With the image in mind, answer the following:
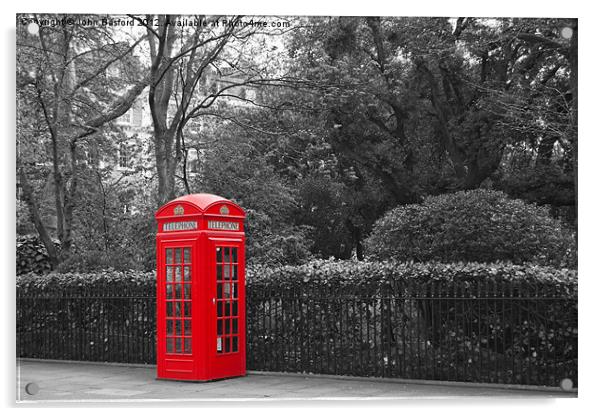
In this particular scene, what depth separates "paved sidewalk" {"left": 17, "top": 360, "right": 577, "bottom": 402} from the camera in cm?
877

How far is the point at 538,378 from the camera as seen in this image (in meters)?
8.80

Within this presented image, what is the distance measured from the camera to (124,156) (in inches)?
624

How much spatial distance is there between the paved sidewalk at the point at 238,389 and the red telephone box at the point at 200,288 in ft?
0.83

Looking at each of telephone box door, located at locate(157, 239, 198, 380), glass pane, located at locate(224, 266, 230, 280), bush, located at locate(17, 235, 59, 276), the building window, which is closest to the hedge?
glass pane, located at locate(224, 266, 230, 280)

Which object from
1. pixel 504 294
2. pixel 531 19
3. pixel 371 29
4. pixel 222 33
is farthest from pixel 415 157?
pixel 504 294

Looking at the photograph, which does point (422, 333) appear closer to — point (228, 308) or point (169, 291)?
point (228, 308)

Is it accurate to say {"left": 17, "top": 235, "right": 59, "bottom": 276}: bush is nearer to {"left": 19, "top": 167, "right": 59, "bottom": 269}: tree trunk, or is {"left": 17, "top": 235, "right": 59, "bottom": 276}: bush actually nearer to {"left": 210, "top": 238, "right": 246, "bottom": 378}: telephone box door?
{"left": 19, "top": 167, "right": 59, "bottom": 269}: tree trunk

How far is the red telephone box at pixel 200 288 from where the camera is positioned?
9477 millimetres

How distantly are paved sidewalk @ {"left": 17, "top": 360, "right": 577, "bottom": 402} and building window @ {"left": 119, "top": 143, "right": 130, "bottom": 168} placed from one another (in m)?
6.08

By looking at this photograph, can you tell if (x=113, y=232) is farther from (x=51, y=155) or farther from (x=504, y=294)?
(x=504, y=294)

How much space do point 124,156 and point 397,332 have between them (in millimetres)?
8061

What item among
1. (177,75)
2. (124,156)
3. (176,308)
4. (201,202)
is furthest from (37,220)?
(201,202)

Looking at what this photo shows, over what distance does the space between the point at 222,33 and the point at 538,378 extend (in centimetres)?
711

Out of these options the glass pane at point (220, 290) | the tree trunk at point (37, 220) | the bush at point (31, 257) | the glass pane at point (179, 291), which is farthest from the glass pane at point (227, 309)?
the bush at point (31, 257)
